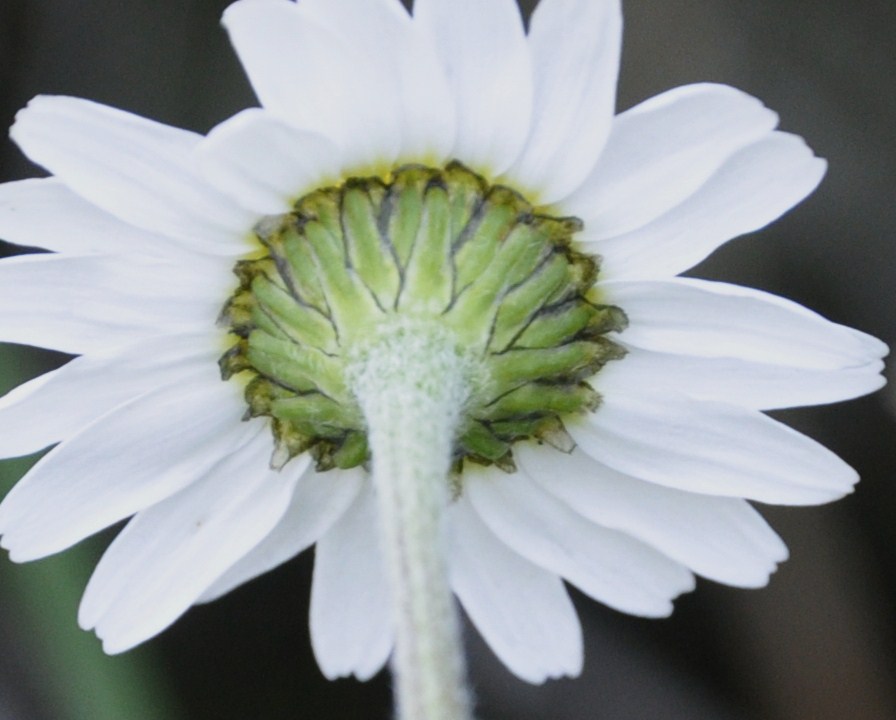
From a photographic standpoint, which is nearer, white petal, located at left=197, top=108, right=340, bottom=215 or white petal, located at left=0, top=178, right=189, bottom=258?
white petal, located at left=197, top=108, right=340, bottom=215

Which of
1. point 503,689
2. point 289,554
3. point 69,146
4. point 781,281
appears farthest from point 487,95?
point 503,689

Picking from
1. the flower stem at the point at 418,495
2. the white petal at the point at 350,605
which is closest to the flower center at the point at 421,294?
the flower stem at the point at 418,495

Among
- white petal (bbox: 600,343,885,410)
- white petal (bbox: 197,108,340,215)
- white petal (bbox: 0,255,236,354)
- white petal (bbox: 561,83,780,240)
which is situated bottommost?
white petal (bbox: 600,343,885,410)

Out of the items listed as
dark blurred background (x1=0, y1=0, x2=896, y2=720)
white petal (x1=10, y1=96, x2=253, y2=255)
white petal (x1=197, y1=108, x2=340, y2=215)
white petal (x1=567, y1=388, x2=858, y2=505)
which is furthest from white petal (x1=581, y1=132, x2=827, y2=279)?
dark blurred background (x1=0, y1=0, x2=896, y2=720)

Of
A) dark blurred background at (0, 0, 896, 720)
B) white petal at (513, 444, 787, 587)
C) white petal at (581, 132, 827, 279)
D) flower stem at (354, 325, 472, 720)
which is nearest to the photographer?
flower stem at (354, 325, 472, 720)

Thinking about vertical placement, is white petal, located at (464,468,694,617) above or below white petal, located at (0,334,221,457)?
below

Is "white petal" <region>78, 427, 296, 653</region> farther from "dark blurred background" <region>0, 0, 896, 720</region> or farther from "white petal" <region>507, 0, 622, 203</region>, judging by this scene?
"dark blurred background" <region>0, 0, 896, 720</region>

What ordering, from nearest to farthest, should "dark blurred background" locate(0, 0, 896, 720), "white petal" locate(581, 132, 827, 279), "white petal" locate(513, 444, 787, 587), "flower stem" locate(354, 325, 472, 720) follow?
"flower stem" locate(354, 325, 472, 720) < "white petal" locate(581, 132, 827, 279) < "white petal" locate(513, 444, 787, 587) < "dark blurred background" locate(0, 0, 896, 720)
